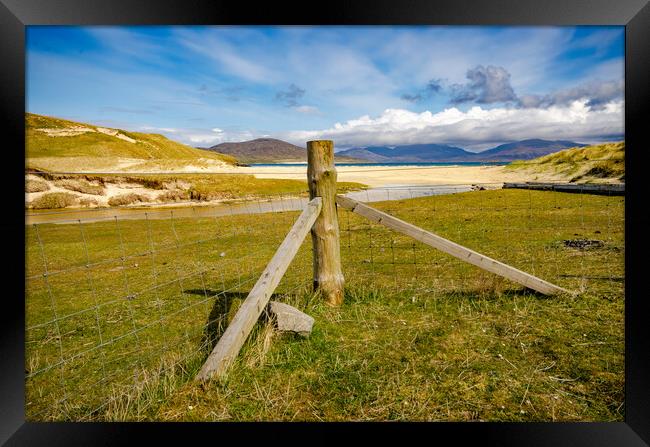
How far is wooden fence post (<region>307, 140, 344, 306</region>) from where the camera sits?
530cm

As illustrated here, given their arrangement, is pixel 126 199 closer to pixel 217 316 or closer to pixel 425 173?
pixel 425 173

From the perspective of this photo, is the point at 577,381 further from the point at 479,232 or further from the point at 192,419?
the point at 479,232

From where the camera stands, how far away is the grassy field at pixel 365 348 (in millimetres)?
3428

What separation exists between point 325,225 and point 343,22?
275cm

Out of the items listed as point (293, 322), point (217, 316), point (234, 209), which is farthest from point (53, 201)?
point (293, 322)

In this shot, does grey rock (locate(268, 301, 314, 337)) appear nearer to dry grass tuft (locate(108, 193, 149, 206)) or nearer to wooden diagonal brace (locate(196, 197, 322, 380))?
wooden diagonal brace (locate(196, 197, 322, 380))

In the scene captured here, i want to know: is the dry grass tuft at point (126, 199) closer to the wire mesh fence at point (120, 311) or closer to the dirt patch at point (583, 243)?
the wire mesh fence at point (120, 311)

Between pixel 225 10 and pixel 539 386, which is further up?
pixel 225 10

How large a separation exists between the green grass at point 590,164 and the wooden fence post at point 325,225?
570 inches

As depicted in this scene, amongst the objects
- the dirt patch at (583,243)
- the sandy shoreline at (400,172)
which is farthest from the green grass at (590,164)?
the dirt patch at (583,243)

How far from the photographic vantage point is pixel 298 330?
4469 millimetres

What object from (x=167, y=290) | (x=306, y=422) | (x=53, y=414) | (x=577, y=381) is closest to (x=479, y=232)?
(x=577, y=381)

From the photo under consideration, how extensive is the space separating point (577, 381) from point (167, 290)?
663 cm

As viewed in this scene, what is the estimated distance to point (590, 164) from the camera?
743 inches
